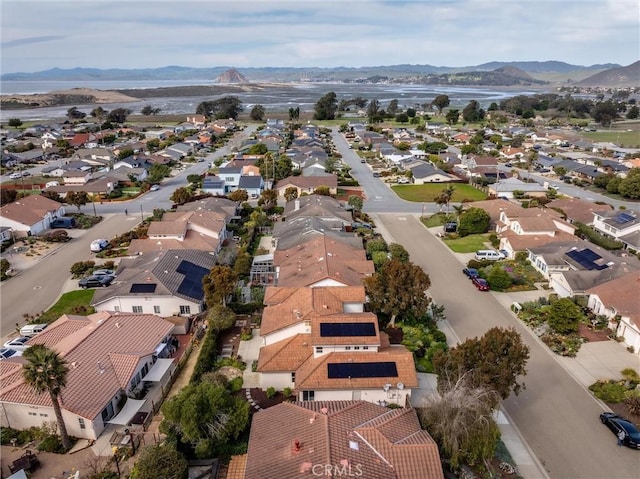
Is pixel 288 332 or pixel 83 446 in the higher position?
pixel 288 332

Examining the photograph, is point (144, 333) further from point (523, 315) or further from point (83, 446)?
point (523, 315)

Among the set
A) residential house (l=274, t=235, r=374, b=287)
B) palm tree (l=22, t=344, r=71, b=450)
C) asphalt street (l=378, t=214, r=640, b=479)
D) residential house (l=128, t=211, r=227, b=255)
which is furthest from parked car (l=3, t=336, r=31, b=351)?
asphalt street (l=378, t=214, r=640, b=479)

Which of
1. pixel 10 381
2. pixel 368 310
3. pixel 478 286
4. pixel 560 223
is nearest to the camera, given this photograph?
pixel 10 381

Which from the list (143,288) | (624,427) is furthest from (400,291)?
(143,288)

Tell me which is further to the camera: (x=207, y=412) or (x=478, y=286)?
(x=478, y=286)

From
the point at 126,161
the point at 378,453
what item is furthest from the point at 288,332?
the point at 126,161

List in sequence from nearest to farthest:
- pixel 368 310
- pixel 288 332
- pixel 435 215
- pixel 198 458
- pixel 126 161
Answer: pixel 198 458, pixel 288 332, pixel 368 310, pixel 435 215, pixel 126 161
